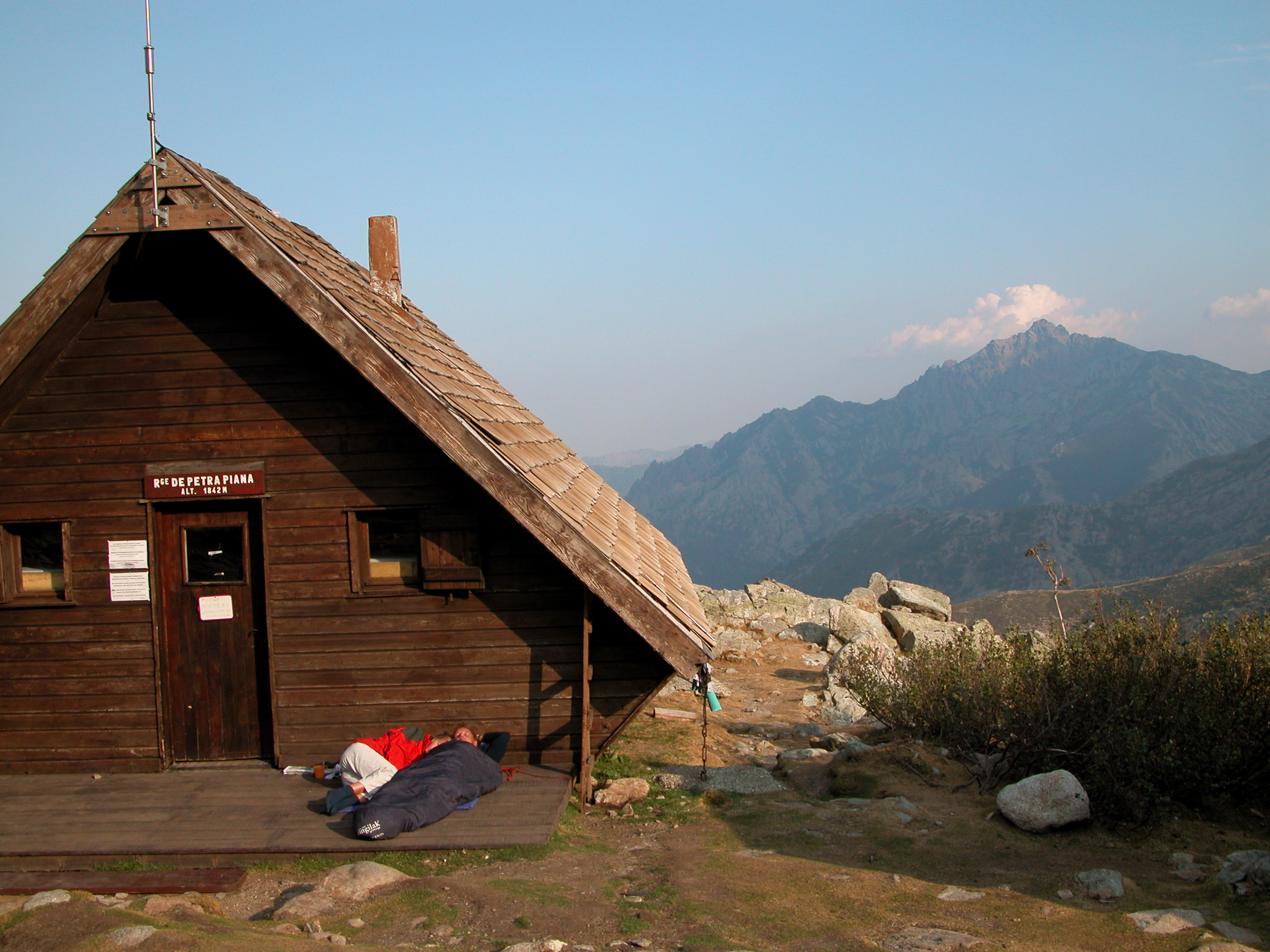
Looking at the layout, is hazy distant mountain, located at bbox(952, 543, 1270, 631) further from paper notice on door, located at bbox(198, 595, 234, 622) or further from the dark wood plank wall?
paper notice on door, located at bbox(198, 595, 234, 622)

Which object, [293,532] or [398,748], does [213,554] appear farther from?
[398,748]

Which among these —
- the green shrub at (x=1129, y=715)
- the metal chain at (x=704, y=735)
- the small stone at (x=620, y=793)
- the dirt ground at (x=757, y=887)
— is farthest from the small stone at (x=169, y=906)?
the green shrub at (x=1129, y=715)

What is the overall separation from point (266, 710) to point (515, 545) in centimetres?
Answer: 272

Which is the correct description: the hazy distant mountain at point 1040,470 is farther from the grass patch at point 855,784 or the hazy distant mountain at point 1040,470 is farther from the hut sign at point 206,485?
the hut sign at point 206,485

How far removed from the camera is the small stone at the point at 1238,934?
204 inches

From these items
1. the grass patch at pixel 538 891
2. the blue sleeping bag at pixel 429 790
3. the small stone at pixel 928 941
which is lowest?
the small stone at pixel 928 941

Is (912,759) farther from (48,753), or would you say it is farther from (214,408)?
(48,753)

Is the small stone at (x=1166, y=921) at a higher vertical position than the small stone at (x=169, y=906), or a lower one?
lower

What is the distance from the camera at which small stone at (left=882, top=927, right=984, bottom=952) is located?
502 cm

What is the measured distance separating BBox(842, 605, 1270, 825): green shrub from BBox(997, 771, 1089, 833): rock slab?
30 cm

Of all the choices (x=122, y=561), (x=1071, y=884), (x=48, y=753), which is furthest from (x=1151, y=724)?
(x=48, y=753)

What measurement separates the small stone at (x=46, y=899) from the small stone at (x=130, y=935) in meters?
0.78

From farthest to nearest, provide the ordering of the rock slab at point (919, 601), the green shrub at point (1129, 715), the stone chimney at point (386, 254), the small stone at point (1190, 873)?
the rock slab at point (919, 601), the stone chimney at point (386, 254), the green shrub at point (1129, 715), the small stone at point (1190, 873)

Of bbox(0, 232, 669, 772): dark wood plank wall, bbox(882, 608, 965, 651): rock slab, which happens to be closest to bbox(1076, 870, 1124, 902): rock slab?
bbox(0, 232, 669, 772): dark wood plank wall
